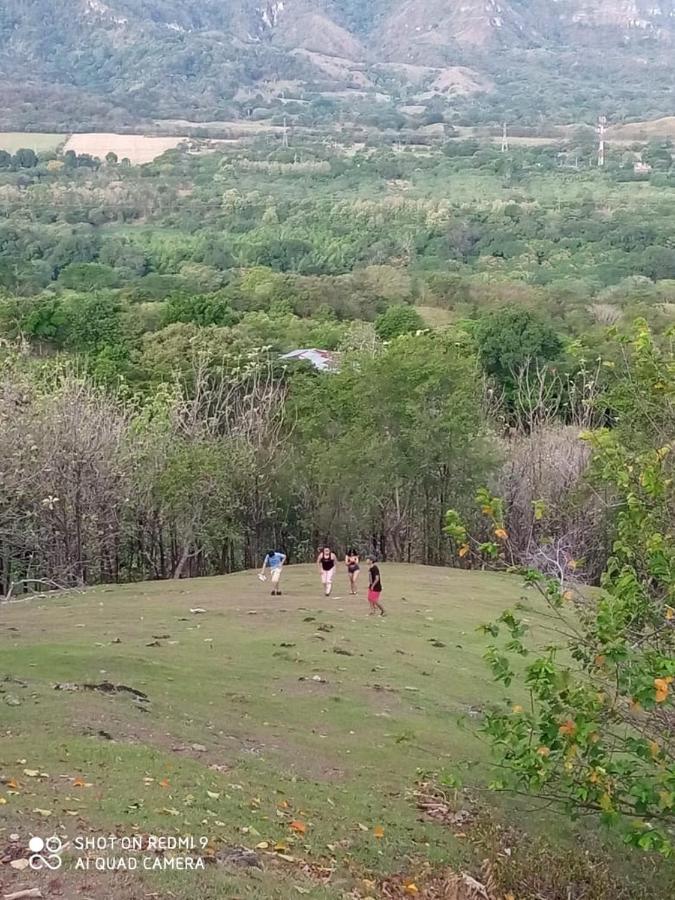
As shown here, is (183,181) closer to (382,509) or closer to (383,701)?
(382,509)

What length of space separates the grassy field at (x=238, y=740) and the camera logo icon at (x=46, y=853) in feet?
0.36

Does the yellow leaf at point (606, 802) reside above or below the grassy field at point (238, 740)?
above

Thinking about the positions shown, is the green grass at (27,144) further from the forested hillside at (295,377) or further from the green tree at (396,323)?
the green tree at (396,323)

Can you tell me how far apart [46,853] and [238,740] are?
5613 mm

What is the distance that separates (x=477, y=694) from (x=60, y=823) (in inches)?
440

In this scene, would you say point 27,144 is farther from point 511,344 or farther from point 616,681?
A: point 616,681

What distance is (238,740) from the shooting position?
50.2 feet

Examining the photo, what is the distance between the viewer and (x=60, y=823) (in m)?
10.6

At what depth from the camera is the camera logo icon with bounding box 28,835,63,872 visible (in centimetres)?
963

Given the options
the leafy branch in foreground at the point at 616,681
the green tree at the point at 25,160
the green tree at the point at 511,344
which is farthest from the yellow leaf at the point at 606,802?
the green tree at the point at 25,160

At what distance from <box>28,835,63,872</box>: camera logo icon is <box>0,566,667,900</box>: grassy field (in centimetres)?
11

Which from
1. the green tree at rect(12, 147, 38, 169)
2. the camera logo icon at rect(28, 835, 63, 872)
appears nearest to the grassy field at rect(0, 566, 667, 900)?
the camera logo icon at rect(28, 835, 63, 872)

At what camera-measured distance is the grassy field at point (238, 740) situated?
35.8 feet

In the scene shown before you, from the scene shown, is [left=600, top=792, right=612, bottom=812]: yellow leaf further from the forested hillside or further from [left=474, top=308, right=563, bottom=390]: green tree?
[left=474, top=308, right=563, bottom=390]: green tree
